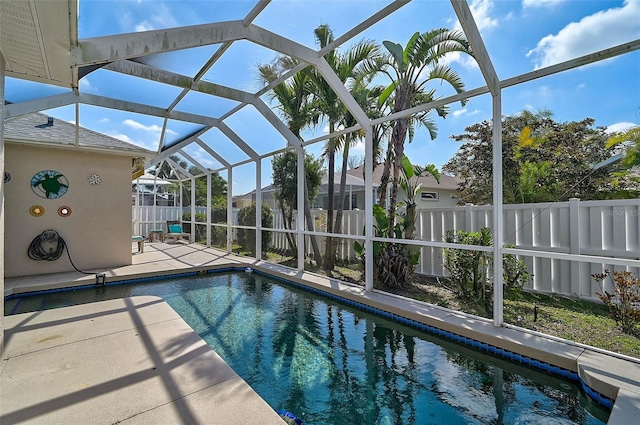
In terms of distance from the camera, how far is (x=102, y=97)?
23.2ft

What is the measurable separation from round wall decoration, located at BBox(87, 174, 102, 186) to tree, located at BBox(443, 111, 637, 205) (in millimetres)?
11802

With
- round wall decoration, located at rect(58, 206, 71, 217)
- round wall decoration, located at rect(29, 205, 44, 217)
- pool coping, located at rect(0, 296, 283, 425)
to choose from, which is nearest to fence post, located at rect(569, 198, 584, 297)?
pool coping, located at rect(0, 296, 283, 425)

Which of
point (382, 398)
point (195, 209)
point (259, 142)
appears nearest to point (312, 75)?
point (259, 142)

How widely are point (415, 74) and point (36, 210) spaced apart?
31.0ft

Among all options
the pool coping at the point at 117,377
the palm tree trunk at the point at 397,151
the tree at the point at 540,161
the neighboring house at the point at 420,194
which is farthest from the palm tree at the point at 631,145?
the pool coping at the point at 117,377

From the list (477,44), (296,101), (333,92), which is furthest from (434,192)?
(477,44)

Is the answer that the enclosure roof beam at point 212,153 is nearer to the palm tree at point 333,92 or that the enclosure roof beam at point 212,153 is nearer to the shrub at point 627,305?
the palm tree at point 333,92

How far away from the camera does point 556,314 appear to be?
478cm

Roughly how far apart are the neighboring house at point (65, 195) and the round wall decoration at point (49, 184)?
18 mm

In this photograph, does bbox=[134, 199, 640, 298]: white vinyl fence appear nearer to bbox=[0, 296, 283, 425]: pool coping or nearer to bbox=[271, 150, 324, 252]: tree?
bbox=[271, 150, 324, 252]: tree

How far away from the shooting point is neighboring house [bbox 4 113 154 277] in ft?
24.4

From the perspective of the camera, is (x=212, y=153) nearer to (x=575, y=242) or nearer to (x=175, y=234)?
(x=175, y=234)

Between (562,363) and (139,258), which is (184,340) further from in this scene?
(139,258)

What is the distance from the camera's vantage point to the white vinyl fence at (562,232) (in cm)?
498
